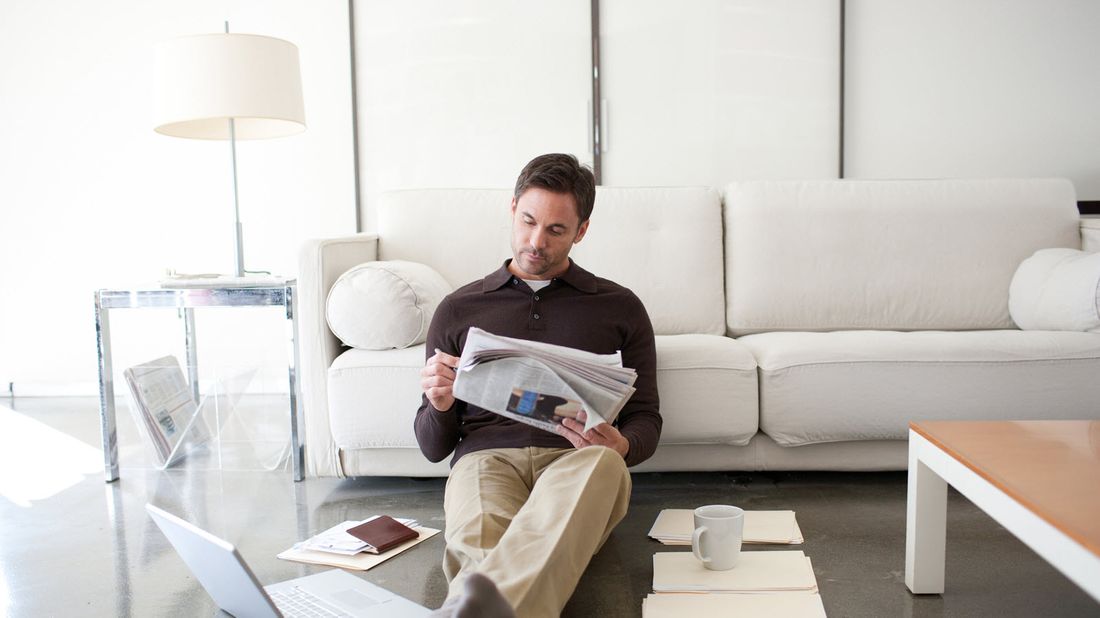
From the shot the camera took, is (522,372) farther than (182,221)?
No

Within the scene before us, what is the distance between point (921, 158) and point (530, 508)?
8.92 ft

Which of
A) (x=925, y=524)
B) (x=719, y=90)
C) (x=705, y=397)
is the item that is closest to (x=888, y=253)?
(x=705, y=397)

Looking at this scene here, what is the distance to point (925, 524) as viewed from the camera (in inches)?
59.5

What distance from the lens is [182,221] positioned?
12.1 feet

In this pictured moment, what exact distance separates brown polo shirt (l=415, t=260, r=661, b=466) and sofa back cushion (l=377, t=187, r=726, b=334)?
80 cm

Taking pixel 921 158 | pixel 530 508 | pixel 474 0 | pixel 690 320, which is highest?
pixel 474 0

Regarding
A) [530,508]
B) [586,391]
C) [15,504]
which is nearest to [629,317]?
[586,391]

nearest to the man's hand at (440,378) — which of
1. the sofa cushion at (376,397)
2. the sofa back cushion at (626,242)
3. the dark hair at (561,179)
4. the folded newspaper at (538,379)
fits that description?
the folded newspaper at (538,379)

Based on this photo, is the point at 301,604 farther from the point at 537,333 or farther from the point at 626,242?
the point at 626,242

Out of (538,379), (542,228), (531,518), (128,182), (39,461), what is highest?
(128,182)

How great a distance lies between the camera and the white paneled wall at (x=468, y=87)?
3467 millimetres

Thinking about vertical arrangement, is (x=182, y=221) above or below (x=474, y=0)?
below

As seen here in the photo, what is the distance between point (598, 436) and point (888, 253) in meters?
1.50

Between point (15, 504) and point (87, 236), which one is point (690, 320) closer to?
point (15, 504)
